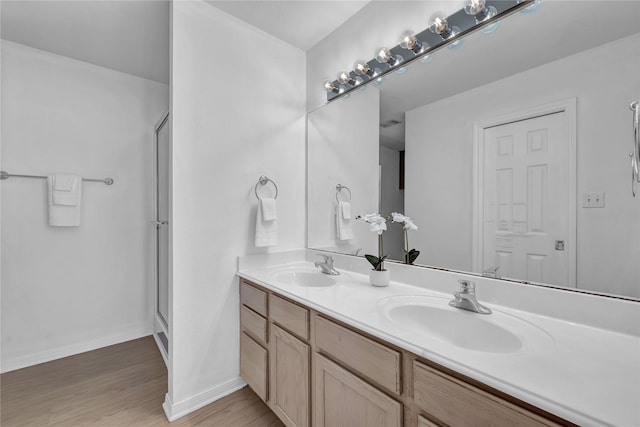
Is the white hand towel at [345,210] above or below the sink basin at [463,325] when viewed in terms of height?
above

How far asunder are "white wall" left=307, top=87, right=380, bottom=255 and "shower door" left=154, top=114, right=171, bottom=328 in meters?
1.25

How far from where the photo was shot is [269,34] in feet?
6.50

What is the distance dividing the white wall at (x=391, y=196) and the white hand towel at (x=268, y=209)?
2.39 ft

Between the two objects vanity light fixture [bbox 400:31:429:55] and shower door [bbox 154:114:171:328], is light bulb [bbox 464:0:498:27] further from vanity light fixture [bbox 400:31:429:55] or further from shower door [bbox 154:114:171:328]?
shower door [bbox 154:114:171:328]

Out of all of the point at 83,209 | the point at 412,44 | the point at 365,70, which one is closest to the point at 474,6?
the point at 412,44

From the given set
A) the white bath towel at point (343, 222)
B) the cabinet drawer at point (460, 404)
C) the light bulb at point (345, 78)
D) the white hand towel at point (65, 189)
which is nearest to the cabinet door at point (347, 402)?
the cabinet drawer at point (460, 404)

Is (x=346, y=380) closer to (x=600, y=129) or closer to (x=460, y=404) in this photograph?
(x=460, y=404)

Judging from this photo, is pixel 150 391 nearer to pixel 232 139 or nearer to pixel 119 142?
pixel 232 139

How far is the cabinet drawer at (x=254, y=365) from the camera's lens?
1539 mm

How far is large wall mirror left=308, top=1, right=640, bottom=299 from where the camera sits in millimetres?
897

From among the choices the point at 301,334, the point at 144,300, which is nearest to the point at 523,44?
the point at 301,334

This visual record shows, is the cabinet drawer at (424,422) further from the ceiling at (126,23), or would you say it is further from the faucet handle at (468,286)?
the ceiling at (126,23)

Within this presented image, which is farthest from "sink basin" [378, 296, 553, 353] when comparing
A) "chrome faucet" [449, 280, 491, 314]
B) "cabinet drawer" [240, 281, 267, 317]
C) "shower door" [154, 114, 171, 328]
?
"shower door" [154, 114, 171, 328]

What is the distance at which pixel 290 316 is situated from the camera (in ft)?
4.33
